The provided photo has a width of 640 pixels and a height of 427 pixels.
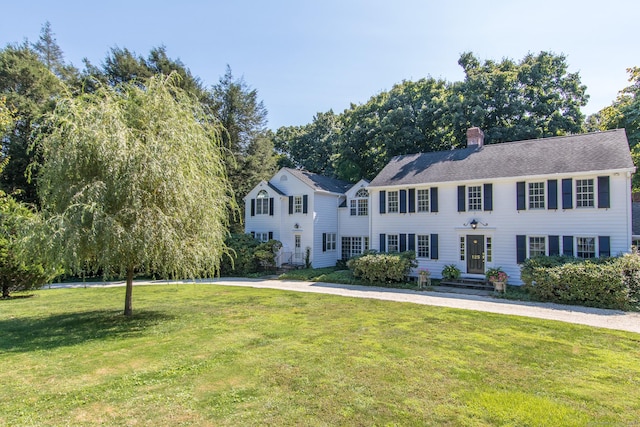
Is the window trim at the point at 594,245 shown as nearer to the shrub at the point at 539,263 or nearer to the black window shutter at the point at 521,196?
the shrub at the point at 539,263

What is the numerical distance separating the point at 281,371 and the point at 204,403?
4.96 feet

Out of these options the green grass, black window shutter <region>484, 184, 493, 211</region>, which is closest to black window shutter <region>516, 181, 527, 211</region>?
black window shutter <region>484, 184, 493, 211</region>

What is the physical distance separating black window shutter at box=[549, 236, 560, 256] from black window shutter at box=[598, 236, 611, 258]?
1.45 meters

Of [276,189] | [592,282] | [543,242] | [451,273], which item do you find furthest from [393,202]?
[592,282]

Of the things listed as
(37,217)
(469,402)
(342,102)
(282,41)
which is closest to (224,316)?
(37,217)

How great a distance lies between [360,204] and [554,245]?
1152 centimetres

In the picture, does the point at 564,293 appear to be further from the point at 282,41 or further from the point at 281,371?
the point at 282,41

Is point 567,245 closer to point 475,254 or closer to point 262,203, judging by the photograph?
point 475,254

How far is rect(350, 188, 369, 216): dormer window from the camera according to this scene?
23.4 metres

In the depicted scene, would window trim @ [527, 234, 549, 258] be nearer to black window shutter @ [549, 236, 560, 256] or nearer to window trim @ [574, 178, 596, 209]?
black window shutter @ [549, 236, 560, 256]

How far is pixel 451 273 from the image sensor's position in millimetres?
16797

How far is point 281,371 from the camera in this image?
6066 millimetres

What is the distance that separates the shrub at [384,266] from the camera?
16750 mm

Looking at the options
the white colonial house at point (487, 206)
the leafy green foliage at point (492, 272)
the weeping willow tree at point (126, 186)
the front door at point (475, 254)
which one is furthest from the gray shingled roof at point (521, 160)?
the weeping willow tree at point (126, 186)
